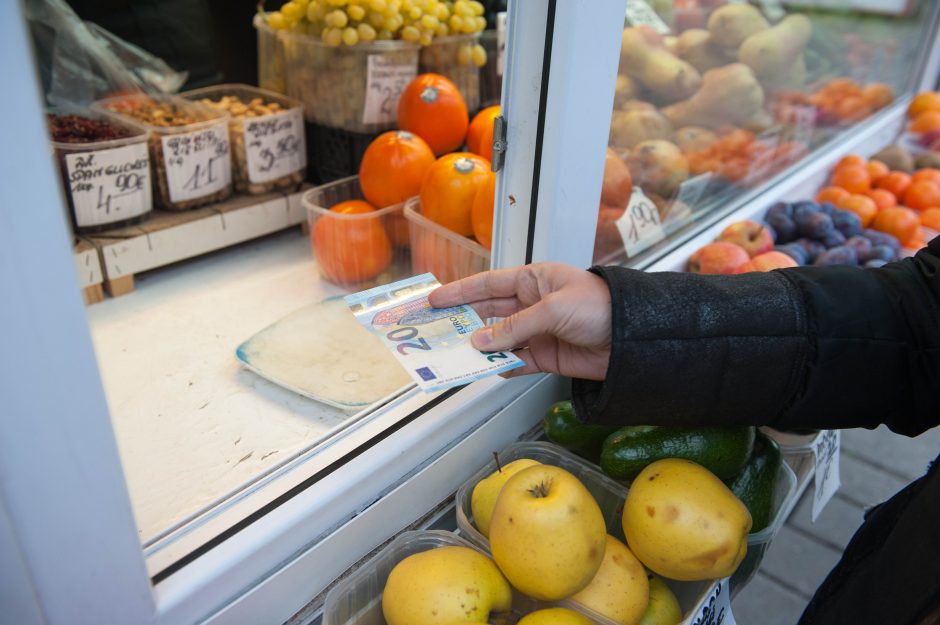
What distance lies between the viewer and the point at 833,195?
1.95m

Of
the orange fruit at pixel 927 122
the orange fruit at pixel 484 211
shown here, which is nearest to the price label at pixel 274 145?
the orange fruit at pixel 484 211

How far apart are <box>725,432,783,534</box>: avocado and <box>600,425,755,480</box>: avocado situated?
2 cm

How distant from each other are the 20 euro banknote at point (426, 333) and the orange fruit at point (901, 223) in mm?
1527

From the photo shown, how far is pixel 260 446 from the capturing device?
876 mm

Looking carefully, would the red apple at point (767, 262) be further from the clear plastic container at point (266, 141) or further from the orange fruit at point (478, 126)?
the clear plastic container at point (266, 141)

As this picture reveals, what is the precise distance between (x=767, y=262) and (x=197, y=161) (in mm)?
1124

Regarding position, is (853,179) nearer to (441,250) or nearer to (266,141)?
(441,250)

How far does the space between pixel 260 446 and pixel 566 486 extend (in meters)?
0.40

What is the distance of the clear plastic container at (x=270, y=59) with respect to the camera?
55.7 inches

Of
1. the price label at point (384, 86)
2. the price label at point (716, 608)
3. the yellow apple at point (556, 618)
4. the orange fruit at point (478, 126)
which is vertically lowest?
the price label at point (716, 608)

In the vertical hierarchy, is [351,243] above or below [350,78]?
below

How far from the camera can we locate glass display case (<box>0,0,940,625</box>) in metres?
0.49

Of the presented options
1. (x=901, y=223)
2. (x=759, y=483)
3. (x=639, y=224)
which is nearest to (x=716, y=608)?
(x=759, y=483)

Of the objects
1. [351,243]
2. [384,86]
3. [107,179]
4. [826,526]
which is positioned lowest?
[826,526]
